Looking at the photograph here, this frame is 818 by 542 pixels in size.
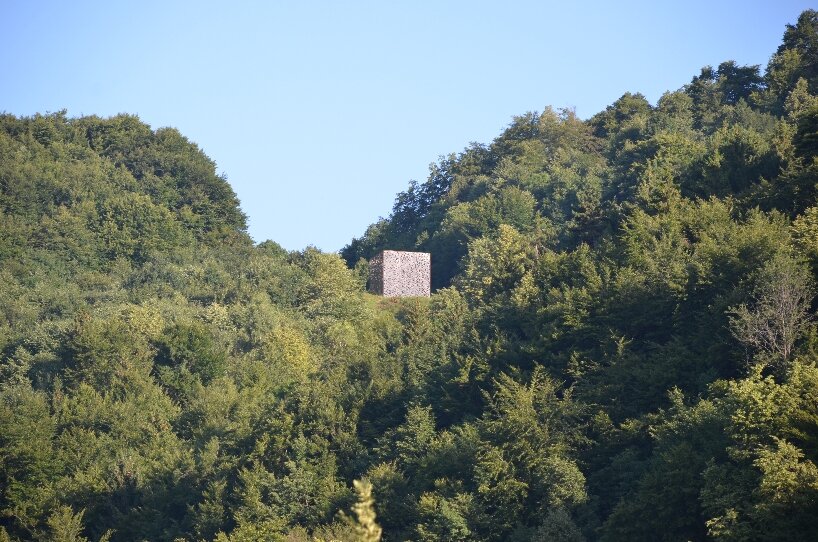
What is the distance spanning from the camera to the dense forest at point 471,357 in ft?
131

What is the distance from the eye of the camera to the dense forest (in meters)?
39.9

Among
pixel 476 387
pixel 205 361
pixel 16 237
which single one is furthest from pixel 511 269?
pixel 16 237

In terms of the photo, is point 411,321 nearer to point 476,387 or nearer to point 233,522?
point 476,387

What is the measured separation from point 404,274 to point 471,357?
98.4 feet

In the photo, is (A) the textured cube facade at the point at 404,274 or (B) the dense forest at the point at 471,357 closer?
(B) the dense forest at the point at 471,357

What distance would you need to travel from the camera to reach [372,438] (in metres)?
55.3

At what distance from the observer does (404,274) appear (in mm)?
84438

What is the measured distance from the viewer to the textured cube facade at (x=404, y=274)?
8419 centimetres

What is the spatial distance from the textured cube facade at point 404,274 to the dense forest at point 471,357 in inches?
68.5

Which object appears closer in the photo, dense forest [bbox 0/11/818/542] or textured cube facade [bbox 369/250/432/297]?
dense forest [bbox 0/11/818/542]

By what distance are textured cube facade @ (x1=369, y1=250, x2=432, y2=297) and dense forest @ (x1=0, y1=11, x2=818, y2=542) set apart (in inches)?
68.5

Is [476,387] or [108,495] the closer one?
[476,387]

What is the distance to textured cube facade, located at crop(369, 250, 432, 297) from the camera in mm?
84188

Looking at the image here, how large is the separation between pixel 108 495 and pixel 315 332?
2122 centimetres
